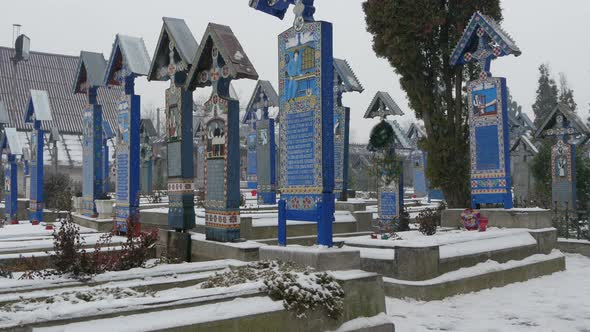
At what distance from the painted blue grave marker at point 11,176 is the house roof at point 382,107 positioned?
531 inches

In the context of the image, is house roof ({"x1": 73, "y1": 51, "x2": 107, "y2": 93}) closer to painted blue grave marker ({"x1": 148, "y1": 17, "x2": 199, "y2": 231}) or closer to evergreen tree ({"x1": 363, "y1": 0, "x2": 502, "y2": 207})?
painted blue grave marker ({"x1": 148, "y1": 17, "x2": 199, "y2": 231})

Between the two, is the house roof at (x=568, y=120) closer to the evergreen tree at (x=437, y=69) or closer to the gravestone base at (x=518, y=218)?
the evergreen tree at (x=437, y=69)

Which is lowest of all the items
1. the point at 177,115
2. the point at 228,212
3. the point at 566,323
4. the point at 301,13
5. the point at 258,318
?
the point at 566,323

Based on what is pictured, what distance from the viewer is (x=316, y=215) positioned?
7617 millimetres

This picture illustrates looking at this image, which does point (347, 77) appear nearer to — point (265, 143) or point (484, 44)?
point (265, 143)

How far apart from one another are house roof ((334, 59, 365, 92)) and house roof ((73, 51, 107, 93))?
29.5 feet

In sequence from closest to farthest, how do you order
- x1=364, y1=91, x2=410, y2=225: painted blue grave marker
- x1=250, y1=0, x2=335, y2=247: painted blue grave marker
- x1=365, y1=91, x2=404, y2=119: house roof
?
x1=250, y1=0, x2=335, y2=247: painted blue grave marker, x1=364, y1=91, x2=410, y2=225: painted blue grave marker, x1=365, y1=91, x2=404, y2=119: house roof

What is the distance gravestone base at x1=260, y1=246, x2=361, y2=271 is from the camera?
6773mm

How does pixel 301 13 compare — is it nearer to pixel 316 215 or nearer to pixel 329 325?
pixel 316 215

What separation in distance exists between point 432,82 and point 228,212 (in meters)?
10.5

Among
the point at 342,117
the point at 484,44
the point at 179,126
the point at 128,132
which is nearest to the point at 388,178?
the point at 342,117

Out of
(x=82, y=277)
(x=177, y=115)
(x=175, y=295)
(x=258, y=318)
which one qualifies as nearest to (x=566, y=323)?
(x=258, y=318)

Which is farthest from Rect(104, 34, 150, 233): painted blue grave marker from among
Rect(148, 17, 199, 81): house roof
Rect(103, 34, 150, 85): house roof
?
Rect(148, 17, 199, 81): house roof

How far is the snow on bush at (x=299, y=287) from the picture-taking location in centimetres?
575
